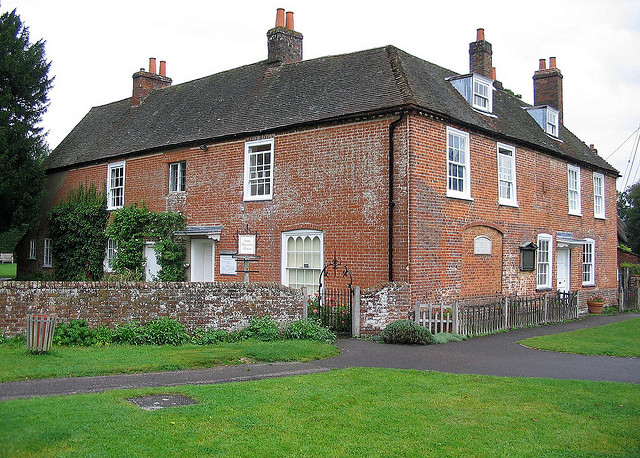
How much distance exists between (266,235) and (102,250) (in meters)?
8.91

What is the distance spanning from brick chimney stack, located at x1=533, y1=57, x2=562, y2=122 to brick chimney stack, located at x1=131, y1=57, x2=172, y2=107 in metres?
17.4

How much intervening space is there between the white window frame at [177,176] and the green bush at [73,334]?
10.5 metres

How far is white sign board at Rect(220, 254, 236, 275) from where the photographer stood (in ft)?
68.3

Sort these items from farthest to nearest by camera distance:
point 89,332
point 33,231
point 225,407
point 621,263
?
point 621,263 < point 33,231 < point 89,332 < point 225,407

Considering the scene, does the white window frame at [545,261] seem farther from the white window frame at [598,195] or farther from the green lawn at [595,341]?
the white window frame at [598,195]

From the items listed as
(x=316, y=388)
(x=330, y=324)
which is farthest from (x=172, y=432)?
(x=330, y=324)

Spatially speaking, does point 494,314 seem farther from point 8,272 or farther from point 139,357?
point 8,272

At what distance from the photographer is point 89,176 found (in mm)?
26750

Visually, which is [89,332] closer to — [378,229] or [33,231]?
[378,229]

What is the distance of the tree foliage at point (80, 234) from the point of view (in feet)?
82.9

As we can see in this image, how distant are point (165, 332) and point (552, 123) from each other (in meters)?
19.7

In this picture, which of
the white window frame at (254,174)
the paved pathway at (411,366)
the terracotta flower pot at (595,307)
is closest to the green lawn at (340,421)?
the paved pathway at (411,366)

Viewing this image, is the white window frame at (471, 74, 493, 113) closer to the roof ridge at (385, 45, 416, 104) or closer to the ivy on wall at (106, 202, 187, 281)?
the roof ridge at (385, 45, 416, 104)

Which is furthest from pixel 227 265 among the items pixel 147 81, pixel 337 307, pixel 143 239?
pixel 147 81
